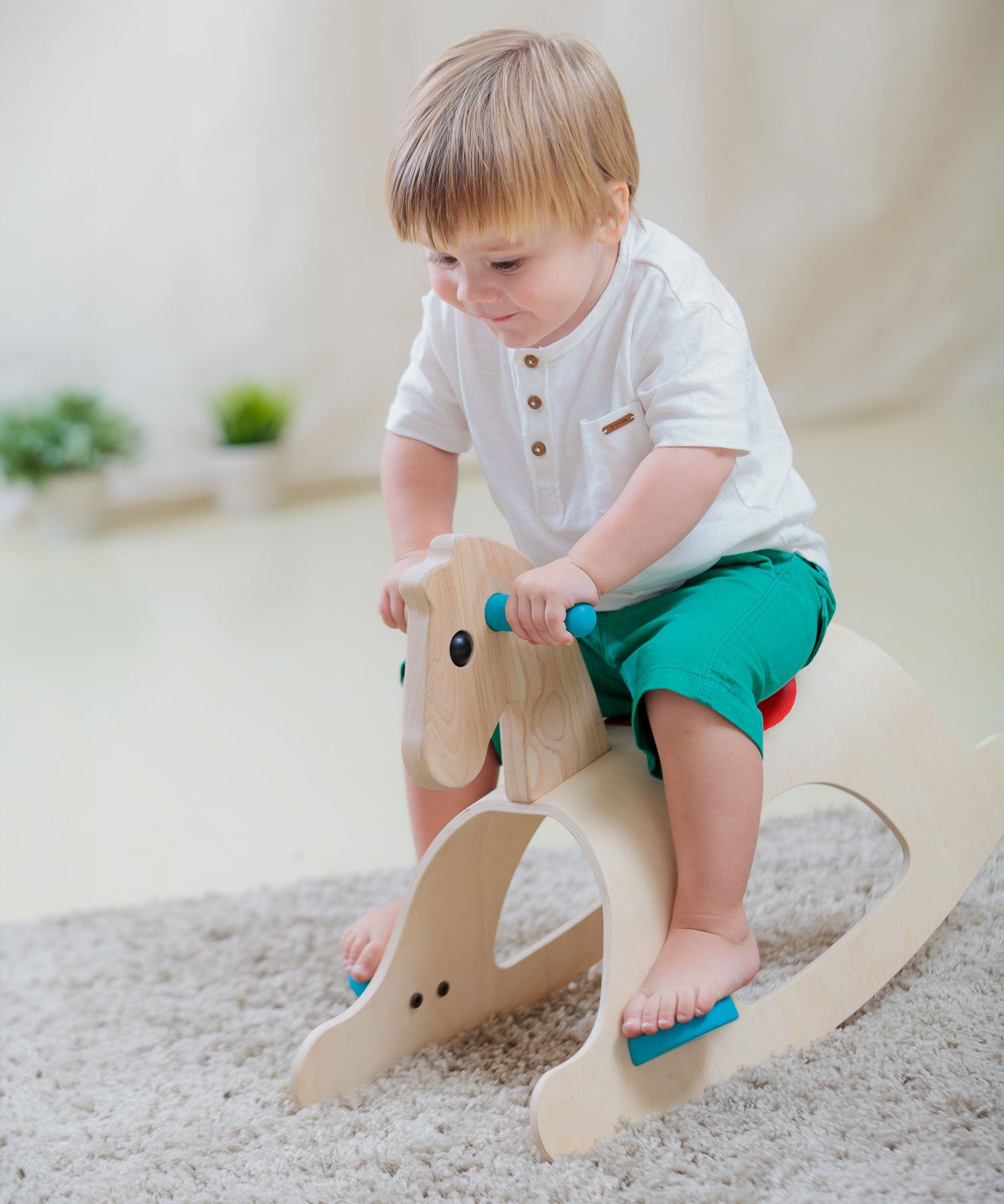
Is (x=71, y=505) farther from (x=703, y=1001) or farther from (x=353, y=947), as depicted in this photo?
(x=703, y=1001)

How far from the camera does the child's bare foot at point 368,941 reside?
0.93 m

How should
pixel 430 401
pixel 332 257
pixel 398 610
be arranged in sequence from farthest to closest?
pixel 332 257 → pixel 430 401 → pixel 398 610

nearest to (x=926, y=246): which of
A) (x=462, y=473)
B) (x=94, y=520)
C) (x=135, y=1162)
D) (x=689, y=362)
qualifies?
(x=462, y=473)

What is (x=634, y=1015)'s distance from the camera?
74 centimetres

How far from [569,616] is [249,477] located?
2.02 metres

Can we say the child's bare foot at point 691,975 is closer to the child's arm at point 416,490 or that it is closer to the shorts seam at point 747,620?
the shorts seam at point 747,620

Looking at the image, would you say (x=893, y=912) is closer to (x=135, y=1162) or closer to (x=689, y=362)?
(x=689, y=362)

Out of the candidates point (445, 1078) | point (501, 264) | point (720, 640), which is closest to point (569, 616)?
Answer: point (720, 640)

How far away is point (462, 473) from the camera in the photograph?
2.71 m

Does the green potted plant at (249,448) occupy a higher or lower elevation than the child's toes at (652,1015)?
lower

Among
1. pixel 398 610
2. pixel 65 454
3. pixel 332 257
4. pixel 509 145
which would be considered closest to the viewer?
pixel 509 145

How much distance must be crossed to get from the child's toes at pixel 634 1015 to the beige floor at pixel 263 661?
0.51 m

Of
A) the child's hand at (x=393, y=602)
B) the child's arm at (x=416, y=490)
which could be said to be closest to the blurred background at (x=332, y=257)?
the child's arm at (x=416, y=490)

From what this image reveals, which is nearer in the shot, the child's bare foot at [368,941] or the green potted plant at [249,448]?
the child's bare foot at [368,941]
